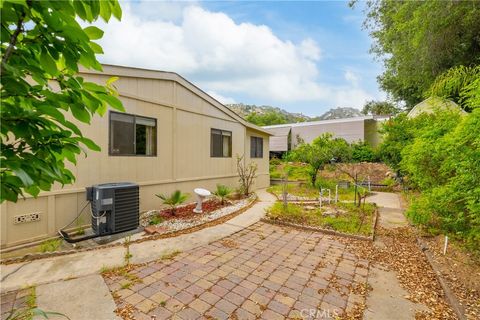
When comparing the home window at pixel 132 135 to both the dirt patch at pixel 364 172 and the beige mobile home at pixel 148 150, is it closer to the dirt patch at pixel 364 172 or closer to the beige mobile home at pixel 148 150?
the beige mobile home at pixel 148 150

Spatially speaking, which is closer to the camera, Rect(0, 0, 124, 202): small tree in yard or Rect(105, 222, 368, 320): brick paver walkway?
Rect(0, 0, 124, 202): small tree in yard

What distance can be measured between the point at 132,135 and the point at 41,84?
536 centimetres

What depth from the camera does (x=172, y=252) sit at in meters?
3.77

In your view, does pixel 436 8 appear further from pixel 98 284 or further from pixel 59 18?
pixel 98 284

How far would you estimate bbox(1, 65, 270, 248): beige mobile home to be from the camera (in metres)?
4.34

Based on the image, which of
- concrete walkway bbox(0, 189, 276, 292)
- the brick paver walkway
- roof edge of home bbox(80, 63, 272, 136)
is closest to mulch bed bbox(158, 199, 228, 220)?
concrete walkway bbox(0, 189, 276, 292)

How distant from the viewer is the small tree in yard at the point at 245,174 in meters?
8.95

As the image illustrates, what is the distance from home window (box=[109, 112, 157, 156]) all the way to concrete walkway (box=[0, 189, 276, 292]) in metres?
2.45

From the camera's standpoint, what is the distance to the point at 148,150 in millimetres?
6180

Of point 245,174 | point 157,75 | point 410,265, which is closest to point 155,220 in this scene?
point 157,75

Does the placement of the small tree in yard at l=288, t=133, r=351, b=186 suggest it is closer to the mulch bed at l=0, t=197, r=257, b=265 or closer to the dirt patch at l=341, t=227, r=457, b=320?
the mulch bed at l=0, t=197, r=257, b=265

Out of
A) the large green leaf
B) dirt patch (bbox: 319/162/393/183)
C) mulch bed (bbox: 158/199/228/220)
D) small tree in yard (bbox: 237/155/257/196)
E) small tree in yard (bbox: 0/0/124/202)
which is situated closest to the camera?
small tree in yard (bbox: 0/0/124/202)

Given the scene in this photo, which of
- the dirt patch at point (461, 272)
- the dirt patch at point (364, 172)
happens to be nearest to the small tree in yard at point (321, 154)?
the dirt patch at point (364, 172)

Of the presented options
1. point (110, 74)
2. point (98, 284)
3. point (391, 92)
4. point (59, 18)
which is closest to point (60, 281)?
point (98, 284)
